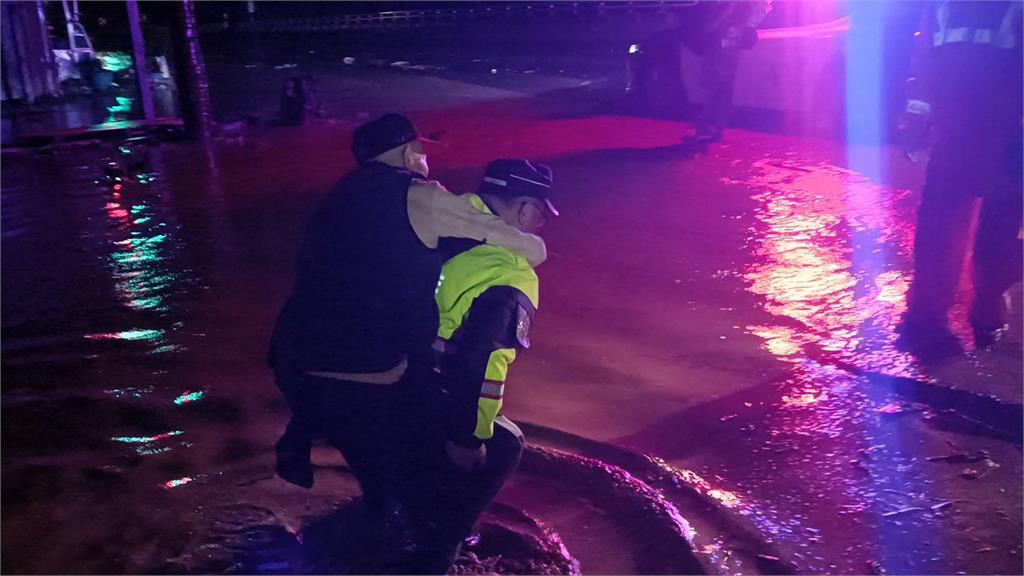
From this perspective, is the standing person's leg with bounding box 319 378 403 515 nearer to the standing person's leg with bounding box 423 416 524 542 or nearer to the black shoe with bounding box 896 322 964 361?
the standing person's leg with bounding box 423 416 524 542

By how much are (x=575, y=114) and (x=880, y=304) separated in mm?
9319

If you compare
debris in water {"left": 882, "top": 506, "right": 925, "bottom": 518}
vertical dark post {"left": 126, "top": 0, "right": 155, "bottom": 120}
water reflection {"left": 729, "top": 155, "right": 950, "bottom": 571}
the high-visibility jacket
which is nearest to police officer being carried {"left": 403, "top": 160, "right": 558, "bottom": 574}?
the high-visibility jacket

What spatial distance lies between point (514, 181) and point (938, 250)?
11.3 ft

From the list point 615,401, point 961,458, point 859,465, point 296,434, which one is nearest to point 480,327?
point 296,434

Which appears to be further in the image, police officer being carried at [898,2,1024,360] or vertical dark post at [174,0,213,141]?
vertical dark post at [174,0,213,141]

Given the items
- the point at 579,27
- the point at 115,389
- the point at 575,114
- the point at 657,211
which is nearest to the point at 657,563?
the point at 115,389

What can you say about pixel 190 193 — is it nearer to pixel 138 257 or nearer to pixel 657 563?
pixel 138 257

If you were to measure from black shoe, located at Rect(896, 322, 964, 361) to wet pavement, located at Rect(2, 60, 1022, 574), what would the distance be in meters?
0.12

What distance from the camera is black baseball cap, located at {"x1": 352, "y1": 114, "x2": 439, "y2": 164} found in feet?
10.1

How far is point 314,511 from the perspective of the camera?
3.66 metres

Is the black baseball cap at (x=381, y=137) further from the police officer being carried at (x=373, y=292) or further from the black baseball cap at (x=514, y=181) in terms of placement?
the black baseball cap at (x=514, y=181)

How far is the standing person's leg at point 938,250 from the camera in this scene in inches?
206

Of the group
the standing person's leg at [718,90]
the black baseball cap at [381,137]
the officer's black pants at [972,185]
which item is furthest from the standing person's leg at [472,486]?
the standing person's leg at [718,90]

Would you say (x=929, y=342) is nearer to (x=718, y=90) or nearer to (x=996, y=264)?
(x=996, y=264)
